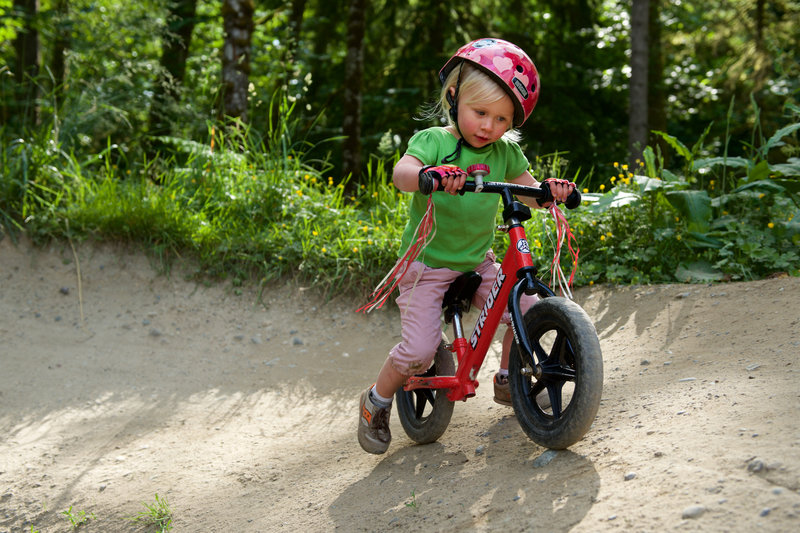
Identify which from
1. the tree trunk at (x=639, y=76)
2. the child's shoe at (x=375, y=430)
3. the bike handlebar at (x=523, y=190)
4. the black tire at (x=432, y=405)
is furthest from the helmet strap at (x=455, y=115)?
the tree trunk at (x=639, y=76)

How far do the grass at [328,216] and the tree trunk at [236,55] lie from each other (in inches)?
27.7

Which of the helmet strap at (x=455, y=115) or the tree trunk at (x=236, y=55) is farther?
the tree trunk at (x=236, y=55)

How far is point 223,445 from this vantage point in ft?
12.5

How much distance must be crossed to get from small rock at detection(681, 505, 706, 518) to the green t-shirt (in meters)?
1.37

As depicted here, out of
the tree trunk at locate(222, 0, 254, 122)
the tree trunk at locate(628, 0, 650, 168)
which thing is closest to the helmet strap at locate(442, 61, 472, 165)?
the tree trunk at locate(222, 0, 254, 122)

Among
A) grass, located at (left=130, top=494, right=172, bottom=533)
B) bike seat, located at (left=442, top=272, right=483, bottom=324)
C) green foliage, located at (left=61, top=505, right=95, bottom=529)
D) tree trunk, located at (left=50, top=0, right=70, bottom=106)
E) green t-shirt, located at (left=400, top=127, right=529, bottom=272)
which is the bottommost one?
green foliage, located at (left=61, top=505, right=95, bottom=529)

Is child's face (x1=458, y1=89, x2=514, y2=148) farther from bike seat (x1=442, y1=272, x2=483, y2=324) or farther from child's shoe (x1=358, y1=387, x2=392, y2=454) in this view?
child's shoe (x1=358, y1=387, x2=392, y2=454)

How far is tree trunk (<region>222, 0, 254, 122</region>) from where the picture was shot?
22.2 ft

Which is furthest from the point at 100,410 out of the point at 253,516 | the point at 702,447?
the point at 702,447

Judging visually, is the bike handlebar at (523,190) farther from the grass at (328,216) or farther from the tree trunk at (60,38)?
the tree trunk at (60,38)

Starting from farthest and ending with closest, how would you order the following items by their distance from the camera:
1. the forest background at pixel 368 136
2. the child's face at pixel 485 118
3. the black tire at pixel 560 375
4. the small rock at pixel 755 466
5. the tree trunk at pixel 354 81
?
the tree trunk at pixel 354 81, the forest background at pixel 368 136, the child's face at pixel 485 118, the black tire at pixel 560 375, the small rock at pixel 755 466

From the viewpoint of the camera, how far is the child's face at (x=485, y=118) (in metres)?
2.77

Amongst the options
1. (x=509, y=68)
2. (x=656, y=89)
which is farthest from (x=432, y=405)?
(x=656, y=89)

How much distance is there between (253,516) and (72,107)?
488 cm
